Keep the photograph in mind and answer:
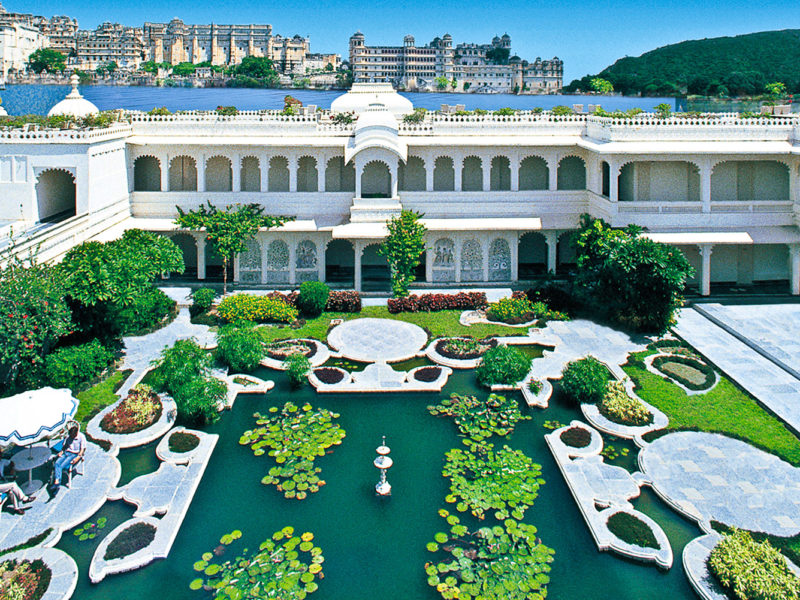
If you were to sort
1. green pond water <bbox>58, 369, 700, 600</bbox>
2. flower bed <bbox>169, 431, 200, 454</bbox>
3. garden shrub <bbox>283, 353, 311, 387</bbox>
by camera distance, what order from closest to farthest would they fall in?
green pond water <bbox>58, 369, 700, 600</bbox> < flower bed <bbox>169, 431, 200, 454</bbox> < garden shrub <bbox>283, 353, 311, 387</bbox>

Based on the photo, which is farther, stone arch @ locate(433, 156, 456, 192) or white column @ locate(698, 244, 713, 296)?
stone arch @ locate(433, 156, 456, 192)

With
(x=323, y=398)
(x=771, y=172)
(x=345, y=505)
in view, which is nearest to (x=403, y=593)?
(x=345, y=505)

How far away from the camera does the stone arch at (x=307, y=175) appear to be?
29969mm

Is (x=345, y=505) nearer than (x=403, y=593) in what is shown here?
No

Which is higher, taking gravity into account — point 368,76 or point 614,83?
point 368,76

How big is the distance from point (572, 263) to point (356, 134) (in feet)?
34.7

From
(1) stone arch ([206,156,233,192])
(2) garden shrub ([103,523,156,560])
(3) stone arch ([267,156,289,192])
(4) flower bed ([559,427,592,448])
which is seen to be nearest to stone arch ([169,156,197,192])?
(1) stone arch ([206,156,233,192])

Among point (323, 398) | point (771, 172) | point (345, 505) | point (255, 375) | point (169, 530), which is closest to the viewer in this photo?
point (169, 530)

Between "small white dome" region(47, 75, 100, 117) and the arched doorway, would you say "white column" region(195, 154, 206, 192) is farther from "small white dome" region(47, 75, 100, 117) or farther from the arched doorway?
the arched doorway

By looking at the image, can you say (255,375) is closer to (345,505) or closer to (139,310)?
(139,310)

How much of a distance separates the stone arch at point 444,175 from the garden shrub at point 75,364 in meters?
15.0

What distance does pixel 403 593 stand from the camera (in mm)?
12219

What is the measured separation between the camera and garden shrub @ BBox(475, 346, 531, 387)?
20141 mm

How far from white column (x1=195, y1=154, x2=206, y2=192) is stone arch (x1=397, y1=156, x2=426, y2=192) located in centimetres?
772
